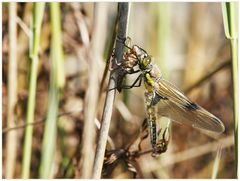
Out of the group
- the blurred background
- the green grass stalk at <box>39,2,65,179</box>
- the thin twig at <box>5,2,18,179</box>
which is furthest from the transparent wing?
the thin twig at <box>5,2,18,179</box>

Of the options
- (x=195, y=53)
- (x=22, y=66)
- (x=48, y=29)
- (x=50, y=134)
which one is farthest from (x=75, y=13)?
(x=195, y=53)

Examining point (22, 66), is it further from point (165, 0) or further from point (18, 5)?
point (165, 0)

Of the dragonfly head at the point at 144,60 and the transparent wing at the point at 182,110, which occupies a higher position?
the dragonfly head at the point at 144,60

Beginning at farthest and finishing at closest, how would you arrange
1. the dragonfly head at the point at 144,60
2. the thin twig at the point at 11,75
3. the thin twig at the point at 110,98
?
1. the thin twig at the point at 11,75
2. the dragonfly head at the point at 144,60
3. the thin twig at the point at 110,98

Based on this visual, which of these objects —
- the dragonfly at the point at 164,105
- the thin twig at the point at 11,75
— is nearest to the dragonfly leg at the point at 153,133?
the dragonfly at the point at 164,105

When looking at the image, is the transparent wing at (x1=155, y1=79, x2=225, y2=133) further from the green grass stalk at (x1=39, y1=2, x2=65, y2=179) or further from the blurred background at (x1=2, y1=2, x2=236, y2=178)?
the green grass stalk at (x1=39, y1=2, x2=65, y2=179)

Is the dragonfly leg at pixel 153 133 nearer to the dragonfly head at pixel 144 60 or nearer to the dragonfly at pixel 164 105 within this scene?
the dragonfly at pixel 164 105

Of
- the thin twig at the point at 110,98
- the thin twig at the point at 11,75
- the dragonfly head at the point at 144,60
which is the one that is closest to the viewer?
the thin twig at the point at 110,98
